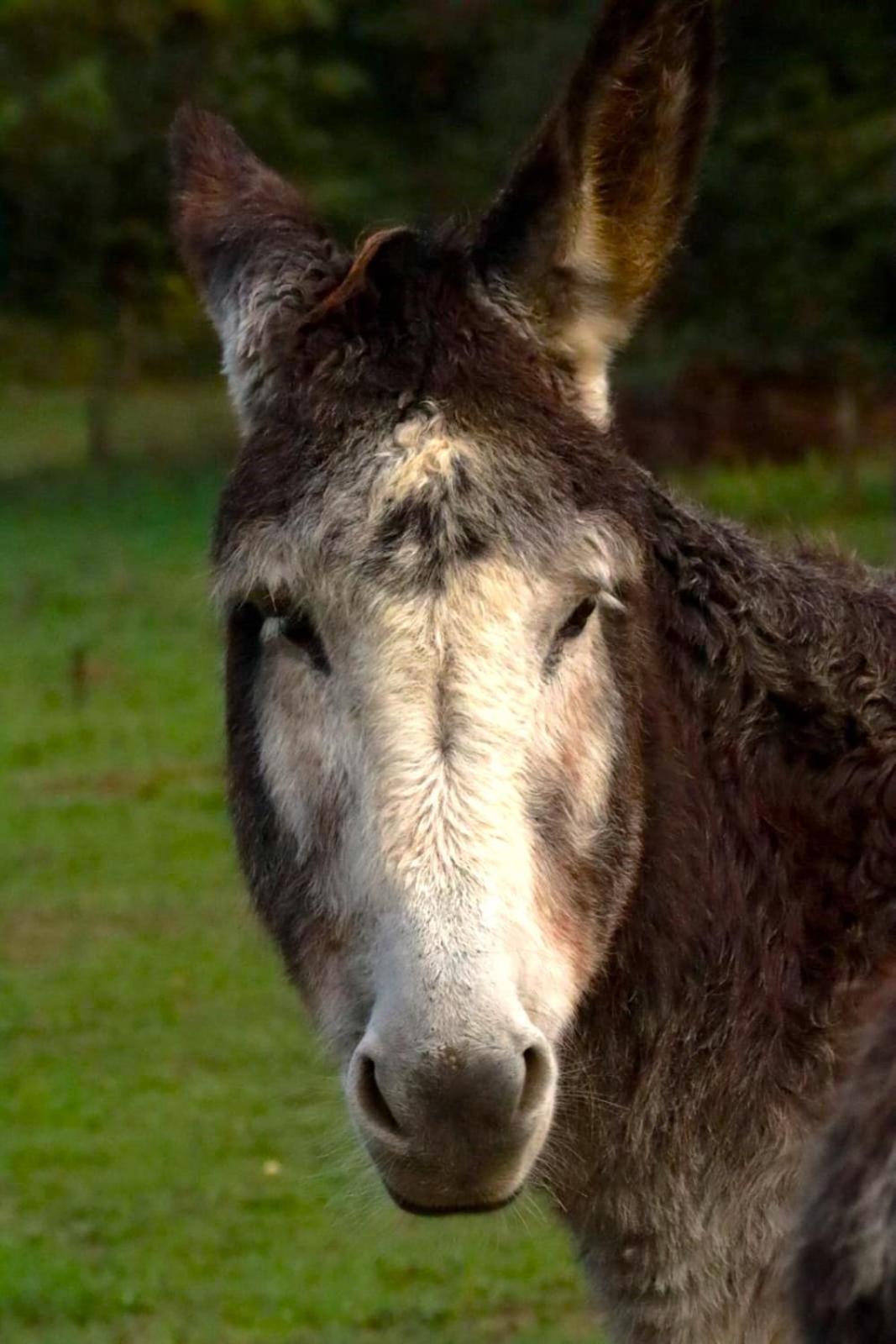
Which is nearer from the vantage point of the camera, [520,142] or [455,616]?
[455,616]

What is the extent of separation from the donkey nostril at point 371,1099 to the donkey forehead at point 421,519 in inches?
26.9

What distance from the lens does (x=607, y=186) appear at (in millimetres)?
3436

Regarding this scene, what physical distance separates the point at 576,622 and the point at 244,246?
937mm

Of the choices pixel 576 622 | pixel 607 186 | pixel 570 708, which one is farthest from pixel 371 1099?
pixel 607 186

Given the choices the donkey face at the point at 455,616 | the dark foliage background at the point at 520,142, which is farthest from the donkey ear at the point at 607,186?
the dark foliage background at the point at 520,142

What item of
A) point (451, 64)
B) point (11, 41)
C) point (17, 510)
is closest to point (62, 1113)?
point (17, 510)

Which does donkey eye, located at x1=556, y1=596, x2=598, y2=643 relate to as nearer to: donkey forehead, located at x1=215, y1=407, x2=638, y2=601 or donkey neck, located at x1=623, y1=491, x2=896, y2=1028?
donkey forehead, located at x1=215, y1=407, x2=638, y2=601

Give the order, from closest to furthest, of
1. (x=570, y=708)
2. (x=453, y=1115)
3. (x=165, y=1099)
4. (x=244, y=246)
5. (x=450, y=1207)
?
1. (x=453, y=1115)
2. (x=450, y=1207)
3. (x=570, y=708)
4. (x=244, y=246)
5. (x=165, y=1099)

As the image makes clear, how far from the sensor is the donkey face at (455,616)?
2.85 m

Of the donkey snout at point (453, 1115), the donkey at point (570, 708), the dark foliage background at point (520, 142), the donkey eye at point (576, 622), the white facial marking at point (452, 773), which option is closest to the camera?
the donkey snout at point (453, 1115)

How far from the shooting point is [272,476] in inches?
129

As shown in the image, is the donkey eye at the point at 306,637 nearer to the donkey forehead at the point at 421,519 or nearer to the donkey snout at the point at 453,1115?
the donkey forehead at the point at 421,519

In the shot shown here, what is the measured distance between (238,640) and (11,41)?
30.8 meters

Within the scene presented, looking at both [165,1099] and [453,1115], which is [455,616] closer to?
[453,1115]
